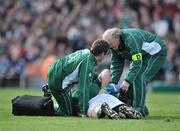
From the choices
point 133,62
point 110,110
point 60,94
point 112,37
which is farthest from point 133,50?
point 60,94

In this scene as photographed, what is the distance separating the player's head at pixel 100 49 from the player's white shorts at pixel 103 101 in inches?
33.6

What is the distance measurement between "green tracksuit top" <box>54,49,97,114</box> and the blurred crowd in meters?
16.9

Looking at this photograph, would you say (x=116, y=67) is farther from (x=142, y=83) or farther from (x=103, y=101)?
(x=103, y=101)

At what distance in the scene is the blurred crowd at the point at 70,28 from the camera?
3309 centimetres

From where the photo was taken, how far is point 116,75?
17.0 m

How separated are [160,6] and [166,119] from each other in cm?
1889

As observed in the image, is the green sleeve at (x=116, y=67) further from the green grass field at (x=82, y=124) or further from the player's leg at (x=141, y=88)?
the green grass field at (x=82, y=124)

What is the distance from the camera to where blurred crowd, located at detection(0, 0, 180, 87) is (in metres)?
33.1

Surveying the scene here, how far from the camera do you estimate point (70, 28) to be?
34.2 metres

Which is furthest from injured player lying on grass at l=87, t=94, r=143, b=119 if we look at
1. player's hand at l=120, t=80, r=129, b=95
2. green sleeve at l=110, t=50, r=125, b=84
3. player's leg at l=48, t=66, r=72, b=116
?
green sleeve at l=110, t=50, r=125, b=84

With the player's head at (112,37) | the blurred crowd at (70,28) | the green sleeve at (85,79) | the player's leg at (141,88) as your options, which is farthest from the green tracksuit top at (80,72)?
the blurred crowd at (70,28)

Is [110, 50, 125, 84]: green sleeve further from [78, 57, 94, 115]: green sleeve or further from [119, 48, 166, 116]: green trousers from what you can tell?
[78, 57, 94, 115]: green sleeve

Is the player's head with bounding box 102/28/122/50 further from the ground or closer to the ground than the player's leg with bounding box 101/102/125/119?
further from the ground

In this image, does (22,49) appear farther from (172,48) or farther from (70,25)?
(172,48)
